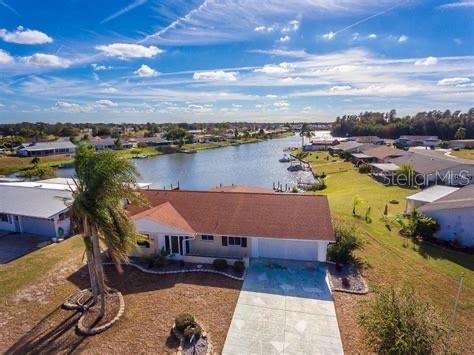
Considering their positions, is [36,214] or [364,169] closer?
[36,214]

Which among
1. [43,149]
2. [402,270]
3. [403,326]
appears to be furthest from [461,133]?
[43,149]

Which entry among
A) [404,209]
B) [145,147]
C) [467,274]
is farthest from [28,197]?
[145,147]

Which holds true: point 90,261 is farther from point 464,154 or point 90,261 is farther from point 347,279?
point 464,154

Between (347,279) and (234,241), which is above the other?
(234,241)

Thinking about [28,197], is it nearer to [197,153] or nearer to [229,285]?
[229,285]

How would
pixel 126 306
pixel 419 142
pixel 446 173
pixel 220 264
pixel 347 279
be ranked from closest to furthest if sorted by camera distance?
pixel 126 306
pixel 347 279
pixel 220 264
pixel 446 173
pixel 419 142

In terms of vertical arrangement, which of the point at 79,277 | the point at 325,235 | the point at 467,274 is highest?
the point at 325,235
